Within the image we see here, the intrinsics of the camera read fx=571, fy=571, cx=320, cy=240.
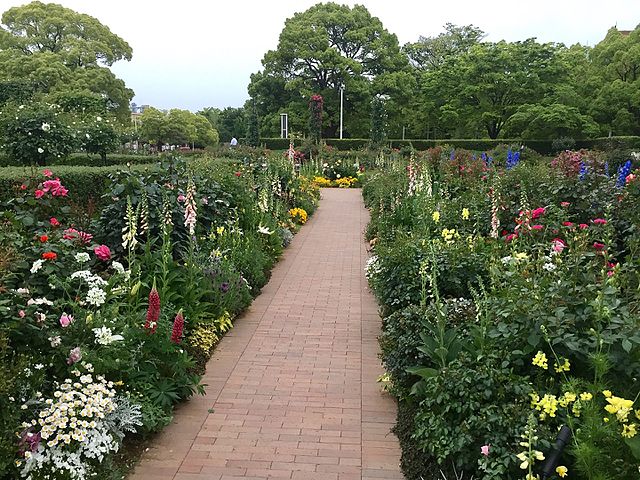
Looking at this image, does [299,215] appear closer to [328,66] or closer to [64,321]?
[64,321]

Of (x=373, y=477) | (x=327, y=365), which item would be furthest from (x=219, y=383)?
(x=373, y=477)

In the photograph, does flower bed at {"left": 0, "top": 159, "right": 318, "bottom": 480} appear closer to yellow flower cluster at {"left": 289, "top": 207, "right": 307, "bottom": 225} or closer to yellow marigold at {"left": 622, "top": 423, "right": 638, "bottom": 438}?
yellow marigold at {"left": 622, "top": 423, "right": 638, "bottom": 438}

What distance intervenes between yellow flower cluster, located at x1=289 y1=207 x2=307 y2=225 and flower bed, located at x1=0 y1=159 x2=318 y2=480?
228 inches

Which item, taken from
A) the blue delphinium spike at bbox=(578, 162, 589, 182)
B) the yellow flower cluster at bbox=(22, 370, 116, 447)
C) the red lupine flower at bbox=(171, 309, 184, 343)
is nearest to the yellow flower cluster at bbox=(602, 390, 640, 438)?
the yellow flower cluster at bbox=(22, 370, 116, 447)

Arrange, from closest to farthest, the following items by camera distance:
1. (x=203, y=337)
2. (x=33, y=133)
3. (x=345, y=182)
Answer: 1. (x=203, y=337)
2. (x=33, y=133)
3. (x=345, y=182)

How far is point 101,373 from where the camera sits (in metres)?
3.36

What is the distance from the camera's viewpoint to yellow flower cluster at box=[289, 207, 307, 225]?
41.5ft

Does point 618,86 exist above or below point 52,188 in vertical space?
above

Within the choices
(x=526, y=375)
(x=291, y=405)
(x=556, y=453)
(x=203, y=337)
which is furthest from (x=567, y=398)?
(x=203, y=337)

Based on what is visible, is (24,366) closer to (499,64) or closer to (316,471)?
(316,471)

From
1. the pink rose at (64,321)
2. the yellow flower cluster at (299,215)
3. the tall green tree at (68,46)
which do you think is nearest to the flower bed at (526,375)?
the pink rose at (64,321)

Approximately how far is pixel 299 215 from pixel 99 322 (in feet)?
31.6

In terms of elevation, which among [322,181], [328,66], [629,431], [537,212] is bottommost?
[322,181]

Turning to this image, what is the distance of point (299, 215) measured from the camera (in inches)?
510
